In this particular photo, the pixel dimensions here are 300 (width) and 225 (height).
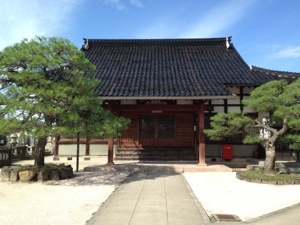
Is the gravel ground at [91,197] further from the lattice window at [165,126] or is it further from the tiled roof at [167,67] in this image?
the lattice window at [165,126]

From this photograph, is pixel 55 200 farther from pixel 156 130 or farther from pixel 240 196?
pixel 156 130

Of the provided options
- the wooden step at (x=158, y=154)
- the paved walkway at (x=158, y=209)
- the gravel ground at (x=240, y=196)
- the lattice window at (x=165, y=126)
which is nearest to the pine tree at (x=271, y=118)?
the gravel ground at (x=240, y=196)

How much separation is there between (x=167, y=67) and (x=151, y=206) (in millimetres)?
11838

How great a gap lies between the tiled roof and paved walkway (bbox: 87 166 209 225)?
15.5 feet

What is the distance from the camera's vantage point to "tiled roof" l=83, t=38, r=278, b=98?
14047 millimetres

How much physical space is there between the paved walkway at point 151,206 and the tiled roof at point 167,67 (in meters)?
4.73

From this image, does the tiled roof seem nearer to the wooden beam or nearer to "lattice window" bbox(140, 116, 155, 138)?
the wooden beam

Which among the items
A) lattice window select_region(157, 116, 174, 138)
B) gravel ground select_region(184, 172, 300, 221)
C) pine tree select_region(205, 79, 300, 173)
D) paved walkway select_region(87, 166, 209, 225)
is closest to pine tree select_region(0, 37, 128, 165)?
paved walkway select_region(87, 166, 209, 225)

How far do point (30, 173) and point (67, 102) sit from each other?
2868 mm

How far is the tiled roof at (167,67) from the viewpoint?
14.0 m

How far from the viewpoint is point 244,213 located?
667 cm

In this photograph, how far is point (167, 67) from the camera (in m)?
17.8

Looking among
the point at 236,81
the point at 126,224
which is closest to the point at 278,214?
the point at 126,224

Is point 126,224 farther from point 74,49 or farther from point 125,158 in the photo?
point 125,158
